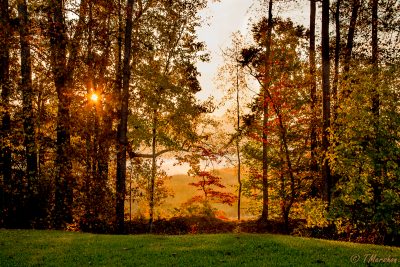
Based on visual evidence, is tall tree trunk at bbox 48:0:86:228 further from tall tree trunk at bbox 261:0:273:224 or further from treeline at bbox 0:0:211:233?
tall tree trunk at bbox 261:0:273:224

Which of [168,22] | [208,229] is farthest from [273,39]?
[208,229]

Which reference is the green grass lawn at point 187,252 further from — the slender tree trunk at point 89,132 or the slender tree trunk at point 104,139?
the slender tree trunk at point 104,139

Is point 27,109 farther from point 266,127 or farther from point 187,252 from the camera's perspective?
point 266,127

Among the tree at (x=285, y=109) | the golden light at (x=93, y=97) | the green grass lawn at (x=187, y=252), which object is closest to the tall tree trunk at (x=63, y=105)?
the golden light at (x=93, y=97)

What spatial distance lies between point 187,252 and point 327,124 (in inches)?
415

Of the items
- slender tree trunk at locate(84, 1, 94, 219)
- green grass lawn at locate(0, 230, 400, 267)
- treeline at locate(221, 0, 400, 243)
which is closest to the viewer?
green grass lawn at locate(0, 230, 400, 267)

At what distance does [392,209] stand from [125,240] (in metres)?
10.2

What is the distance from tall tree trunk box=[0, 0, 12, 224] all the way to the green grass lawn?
20.3 feet

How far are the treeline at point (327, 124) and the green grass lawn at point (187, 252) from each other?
3.62 m

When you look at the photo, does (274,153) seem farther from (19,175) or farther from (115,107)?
(19,175)

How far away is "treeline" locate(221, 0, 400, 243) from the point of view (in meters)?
15.3


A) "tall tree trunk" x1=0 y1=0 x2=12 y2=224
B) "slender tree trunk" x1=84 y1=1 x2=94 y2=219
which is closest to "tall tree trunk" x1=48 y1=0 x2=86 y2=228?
"slender tree trunk" x1=84 y1=1 x2=94 y2=219

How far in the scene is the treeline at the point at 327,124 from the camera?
15.3m

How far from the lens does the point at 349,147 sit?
15359 millimetres
